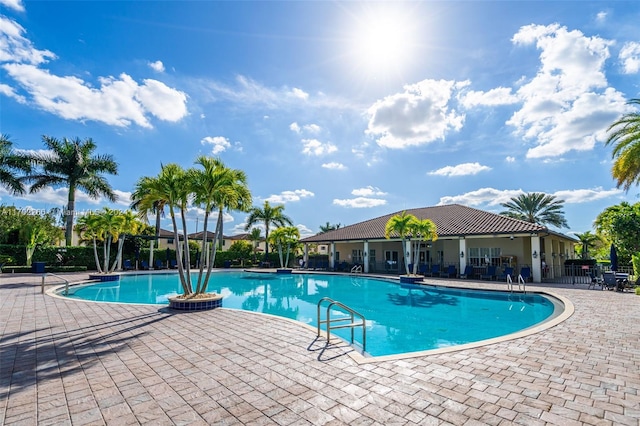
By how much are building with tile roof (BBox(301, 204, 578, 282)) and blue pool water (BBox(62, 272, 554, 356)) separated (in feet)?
17.2

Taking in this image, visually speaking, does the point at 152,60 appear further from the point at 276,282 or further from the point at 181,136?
the point at 276,282

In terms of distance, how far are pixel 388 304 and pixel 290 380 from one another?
1008cm

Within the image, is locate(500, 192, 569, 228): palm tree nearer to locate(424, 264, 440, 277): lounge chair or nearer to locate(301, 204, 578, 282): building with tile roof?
locate(301, 204, 578, 282): building with tile roof

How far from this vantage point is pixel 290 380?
4.44 meters

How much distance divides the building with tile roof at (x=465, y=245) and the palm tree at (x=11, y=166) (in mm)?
24083

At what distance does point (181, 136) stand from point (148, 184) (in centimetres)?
529

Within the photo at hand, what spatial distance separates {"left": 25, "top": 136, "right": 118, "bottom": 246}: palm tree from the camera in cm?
2667

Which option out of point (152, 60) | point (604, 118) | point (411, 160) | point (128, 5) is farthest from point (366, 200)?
point (128, 5)

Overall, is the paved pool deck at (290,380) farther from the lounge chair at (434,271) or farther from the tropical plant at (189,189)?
the lounge chair at (434,271)

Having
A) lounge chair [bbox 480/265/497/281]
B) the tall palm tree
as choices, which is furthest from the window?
the tall palm tree

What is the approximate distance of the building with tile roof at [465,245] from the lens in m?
20.2

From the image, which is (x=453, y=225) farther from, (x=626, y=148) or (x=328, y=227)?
(x=328, y=227)

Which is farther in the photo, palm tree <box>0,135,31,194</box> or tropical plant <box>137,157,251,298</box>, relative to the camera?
palm tree <box>0,135,31,194</box>

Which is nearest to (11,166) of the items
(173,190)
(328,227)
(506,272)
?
(173,190)
